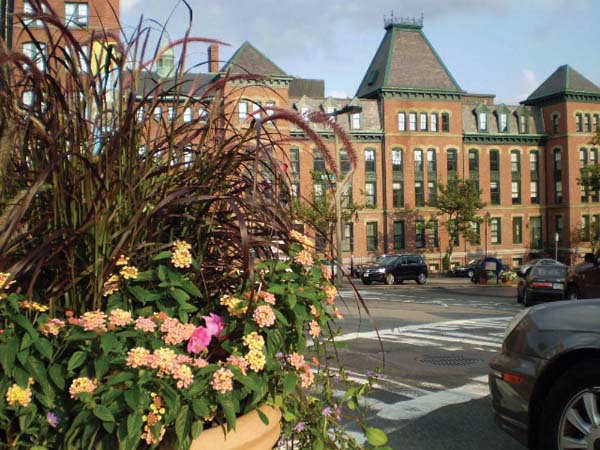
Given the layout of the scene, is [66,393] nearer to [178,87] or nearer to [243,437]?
[243,437]

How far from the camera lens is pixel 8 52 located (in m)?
2.37

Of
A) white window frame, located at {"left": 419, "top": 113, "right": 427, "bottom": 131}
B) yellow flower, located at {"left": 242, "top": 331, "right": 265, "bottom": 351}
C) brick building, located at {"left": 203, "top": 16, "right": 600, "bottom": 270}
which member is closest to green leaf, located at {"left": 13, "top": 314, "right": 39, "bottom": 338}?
yellow flower, located at {"left": 242, "top": 331, "right": 265, "bottom": 351}

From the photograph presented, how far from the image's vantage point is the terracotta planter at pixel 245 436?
2.23m

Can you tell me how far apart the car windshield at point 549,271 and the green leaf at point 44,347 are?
22.0 meters

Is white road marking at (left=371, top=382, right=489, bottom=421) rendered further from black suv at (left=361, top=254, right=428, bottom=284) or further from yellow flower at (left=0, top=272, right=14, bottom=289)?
black suv at (left=361, top=254, right=428, bottom=284)

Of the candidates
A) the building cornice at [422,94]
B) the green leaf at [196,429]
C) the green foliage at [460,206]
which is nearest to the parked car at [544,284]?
the green leaf at [196,429]

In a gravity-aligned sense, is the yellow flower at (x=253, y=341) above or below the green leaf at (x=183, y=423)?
above

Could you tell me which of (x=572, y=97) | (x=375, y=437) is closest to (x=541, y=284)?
(x=375, y=437)

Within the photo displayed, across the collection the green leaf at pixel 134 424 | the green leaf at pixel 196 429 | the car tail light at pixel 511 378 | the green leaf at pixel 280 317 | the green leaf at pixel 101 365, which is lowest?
the car tail light at pixel 511 378

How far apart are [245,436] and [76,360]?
0.64 m

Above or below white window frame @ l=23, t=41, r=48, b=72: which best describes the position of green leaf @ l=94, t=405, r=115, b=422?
below

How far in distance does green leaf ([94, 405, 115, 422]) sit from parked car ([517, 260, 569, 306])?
21246 millimetres

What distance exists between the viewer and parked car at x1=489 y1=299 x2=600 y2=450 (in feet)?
12.2

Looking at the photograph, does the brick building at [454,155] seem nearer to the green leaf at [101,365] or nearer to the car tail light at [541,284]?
the car tail light at [541,284]
